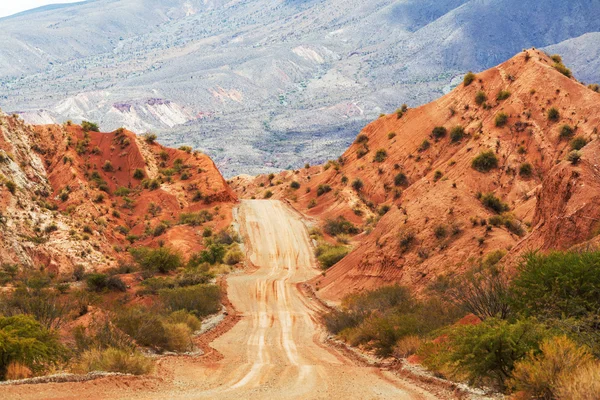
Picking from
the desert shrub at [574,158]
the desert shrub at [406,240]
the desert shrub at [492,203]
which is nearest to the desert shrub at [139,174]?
the desert shrub at [406,240]

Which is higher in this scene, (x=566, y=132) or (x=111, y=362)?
(x=111, y=362)

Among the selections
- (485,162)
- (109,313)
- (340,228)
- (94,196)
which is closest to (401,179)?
(340,228)

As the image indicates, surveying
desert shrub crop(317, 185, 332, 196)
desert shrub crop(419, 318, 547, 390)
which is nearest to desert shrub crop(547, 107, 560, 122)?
desert shrub crop(317, 185, 332, 196)

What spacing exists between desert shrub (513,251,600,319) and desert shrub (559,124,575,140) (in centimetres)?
4234

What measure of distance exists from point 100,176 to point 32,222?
86.7 feet

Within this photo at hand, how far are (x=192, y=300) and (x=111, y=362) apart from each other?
19.7 metres

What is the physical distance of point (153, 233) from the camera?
6950 centimetres

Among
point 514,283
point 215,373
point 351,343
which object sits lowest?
point 351,343

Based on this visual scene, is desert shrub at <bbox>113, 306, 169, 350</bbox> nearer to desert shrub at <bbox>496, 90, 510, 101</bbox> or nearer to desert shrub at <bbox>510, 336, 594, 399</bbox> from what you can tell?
desert shrub at <bbox>510, 336, 594, 399</bbox>

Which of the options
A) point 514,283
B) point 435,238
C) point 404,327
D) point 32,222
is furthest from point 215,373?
point 32,222

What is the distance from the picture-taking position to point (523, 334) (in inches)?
627

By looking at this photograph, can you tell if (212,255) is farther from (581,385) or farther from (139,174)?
(581,385)

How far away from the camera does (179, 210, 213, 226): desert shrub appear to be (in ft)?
246

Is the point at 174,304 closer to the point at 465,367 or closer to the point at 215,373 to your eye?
the point at 215,373
